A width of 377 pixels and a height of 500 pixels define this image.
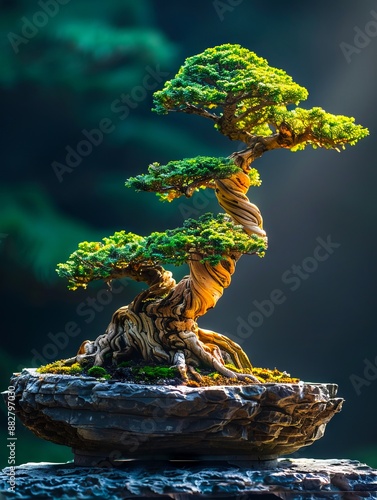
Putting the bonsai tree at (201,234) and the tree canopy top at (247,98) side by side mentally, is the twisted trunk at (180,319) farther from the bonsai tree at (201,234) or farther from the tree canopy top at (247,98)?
the tree canopy top at (247,98)

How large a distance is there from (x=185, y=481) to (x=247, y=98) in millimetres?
2952

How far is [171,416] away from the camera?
22.2 ft

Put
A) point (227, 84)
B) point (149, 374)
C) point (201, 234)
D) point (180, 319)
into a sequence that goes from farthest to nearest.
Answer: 1. point (180, 319)
2. point (227, 84)
3. point (201, 234)
4. point (149, 374)

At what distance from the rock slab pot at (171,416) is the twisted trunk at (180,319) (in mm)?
612

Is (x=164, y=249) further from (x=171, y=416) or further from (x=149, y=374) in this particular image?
(x=171, y=416)

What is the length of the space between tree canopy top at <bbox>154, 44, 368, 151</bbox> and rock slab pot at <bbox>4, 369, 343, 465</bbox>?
6.64 ft

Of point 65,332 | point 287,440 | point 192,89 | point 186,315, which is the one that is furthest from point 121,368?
point 65,332

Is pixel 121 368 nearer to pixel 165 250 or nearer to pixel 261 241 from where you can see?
pixel 165 250

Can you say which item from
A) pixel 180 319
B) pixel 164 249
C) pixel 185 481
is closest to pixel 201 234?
pixel 164 249

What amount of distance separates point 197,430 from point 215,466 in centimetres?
43

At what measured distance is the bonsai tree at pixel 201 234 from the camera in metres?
7.51

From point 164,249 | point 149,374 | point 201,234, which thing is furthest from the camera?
point 201,234

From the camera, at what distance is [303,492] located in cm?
696

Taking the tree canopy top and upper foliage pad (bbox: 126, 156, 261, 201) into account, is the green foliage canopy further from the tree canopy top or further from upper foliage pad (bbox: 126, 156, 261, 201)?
the tree canopy top
